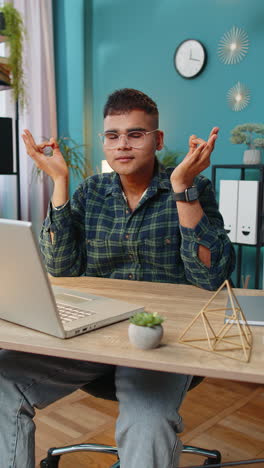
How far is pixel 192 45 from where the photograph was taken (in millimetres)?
3418

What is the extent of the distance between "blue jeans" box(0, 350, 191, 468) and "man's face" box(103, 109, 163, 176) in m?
0.58

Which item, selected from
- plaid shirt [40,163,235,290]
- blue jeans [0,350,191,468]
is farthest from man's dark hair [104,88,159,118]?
blue jeans [0,350,191,468]

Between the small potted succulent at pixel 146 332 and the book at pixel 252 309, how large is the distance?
226 mm

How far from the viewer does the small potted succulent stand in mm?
806

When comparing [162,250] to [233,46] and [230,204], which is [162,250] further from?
[233,46]

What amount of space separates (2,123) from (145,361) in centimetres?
242

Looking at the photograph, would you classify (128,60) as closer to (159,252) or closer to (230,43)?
(230,43)

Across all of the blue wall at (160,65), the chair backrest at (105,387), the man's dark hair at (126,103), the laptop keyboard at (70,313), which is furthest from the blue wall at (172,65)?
the laptop keyboard at (70,313)

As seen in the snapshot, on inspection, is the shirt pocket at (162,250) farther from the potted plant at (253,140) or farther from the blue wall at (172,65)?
the blue wall at (172,65)

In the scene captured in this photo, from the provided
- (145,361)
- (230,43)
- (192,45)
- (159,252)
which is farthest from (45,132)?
(145,361)

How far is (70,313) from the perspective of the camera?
3.24 ft

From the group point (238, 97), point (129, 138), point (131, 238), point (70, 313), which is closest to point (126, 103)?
point (129, 138)

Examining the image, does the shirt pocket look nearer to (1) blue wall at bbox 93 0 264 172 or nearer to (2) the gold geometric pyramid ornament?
(2) the gold geometric pyramid ornament

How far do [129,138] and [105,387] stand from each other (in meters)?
0.70
